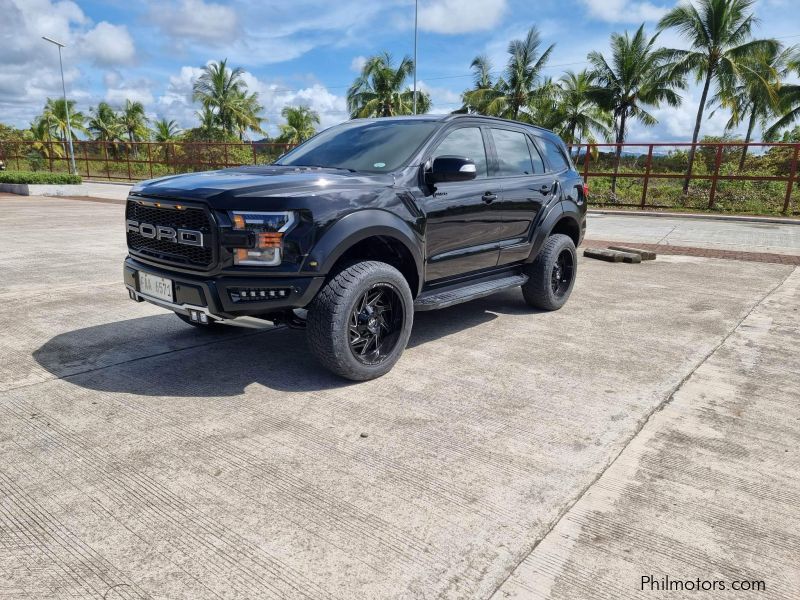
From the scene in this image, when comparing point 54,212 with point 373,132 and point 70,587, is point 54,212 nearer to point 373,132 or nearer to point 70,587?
point 373,132

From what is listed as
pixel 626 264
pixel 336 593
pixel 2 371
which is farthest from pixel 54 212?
pixel 336 593

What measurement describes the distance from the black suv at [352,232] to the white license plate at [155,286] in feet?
0.04

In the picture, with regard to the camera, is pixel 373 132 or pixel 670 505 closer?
pixel 670 505

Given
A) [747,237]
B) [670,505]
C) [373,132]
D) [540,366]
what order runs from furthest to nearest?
1. [747,237]
2. [373,132]
3. [540,366]
4. [670,505]

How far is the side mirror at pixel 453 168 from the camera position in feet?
12.4

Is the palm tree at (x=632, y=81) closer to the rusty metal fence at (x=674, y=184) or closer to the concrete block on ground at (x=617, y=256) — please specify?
the rusty metal fence at (x=674, y=184)

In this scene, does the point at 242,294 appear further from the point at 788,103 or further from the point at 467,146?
the point at 788,103

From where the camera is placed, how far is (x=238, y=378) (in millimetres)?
3707

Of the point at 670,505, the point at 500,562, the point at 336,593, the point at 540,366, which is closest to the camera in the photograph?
the point at 336,593

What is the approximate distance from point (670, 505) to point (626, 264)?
6422 millimetres

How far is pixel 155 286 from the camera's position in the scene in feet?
11.7

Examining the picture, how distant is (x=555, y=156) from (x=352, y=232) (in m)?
3.08

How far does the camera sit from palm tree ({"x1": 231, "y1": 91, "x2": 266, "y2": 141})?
42.5m

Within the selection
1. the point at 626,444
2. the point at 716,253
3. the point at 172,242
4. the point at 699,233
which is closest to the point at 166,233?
the point at 172,242
